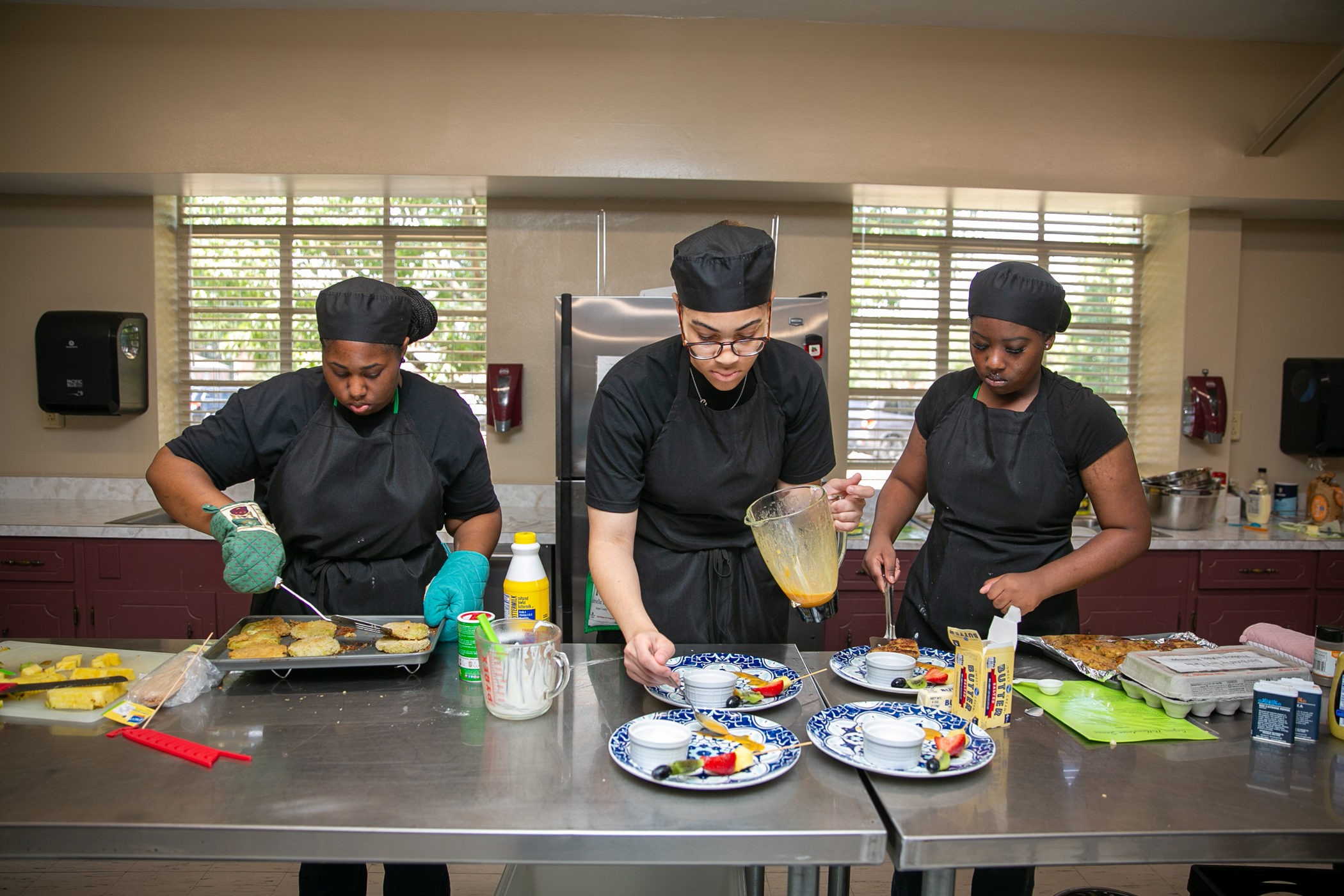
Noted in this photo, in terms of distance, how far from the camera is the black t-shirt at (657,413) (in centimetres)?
181

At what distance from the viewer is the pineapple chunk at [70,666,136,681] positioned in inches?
61.7

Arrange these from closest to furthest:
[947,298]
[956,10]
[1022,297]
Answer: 1. [1022,297]
2. [956,10]
3. [947,298]

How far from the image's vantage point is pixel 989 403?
7.30 feet

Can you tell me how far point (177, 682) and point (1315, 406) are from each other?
4.85m

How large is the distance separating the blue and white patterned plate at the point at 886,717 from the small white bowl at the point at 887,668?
11 centimetres

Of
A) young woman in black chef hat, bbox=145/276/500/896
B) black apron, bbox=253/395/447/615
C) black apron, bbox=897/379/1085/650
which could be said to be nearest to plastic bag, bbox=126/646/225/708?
young woman in black chef hat, bbox=145/276/500/896

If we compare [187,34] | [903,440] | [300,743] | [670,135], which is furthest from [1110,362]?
[187,34]

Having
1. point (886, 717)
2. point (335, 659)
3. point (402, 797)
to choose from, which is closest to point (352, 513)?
point (335, 659)

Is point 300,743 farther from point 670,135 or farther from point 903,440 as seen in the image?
point 903,440

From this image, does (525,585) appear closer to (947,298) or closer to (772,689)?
(772,689)

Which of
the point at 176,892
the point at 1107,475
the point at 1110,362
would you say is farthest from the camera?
the point at 1110,362

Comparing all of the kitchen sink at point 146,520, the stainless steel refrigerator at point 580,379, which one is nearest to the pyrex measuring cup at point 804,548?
the stainless steel refrigerator at point 580,379

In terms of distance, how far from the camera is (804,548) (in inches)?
63.5

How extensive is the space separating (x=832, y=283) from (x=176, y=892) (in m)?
3.55
